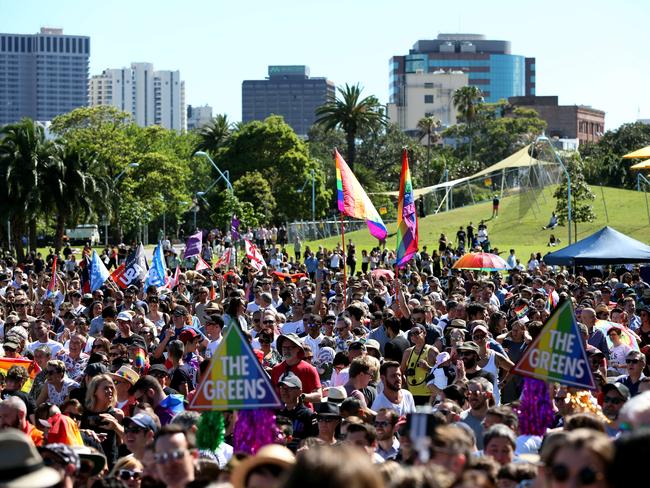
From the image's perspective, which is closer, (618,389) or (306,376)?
(618,389)

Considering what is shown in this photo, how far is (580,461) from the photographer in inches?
159

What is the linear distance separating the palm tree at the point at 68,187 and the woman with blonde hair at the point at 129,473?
47.8 m

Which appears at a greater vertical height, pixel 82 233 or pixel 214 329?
pixel 82 233

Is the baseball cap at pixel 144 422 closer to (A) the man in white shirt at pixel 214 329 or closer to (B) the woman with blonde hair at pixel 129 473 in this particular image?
(B) the woman with blonde hair at pixel 129 473

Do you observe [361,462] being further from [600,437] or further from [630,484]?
[600,437]

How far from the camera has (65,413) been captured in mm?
8633

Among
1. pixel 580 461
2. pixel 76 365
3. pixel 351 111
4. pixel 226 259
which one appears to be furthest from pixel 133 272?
pixel 351 111

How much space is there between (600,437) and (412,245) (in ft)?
40.4

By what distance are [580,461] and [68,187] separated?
2076 inches

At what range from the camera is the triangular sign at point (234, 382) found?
272 inches

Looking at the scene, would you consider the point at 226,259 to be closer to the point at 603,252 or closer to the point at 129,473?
the point at 603,252

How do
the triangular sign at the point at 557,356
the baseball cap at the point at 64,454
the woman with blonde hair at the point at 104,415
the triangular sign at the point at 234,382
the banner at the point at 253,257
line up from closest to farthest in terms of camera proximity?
1. the baseball cap at the point at 64,454
2. the triangular sign at the point at 234,382
3. the triangular sign at the point at 557,356
4. the woman with blonde hair at the point at 104,415
5. the banner at the point at 253,257

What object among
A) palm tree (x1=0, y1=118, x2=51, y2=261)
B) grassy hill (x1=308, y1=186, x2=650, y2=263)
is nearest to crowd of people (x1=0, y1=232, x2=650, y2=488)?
palm tree (x1=0, y1=118, x2=51, y2=261)

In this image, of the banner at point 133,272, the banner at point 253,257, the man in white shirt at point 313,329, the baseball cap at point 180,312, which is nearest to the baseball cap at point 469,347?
the man in white shirt at point 313,329
